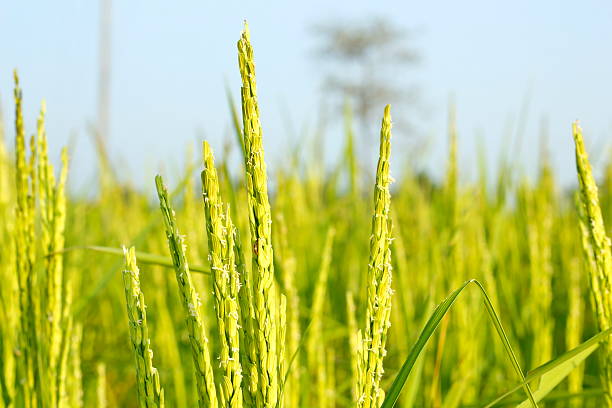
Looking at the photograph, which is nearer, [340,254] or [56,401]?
[56,401]

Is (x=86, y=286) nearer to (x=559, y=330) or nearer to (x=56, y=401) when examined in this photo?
(x=559, y=330)

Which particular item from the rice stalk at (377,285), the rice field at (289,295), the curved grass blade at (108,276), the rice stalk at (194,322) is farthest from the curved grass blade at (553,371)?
the curved grass blade at (108,276)

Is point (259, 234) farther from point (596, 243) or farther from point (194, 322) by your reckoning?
point (596, 243)

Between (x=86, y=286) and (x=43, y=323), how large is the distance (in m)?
1.57

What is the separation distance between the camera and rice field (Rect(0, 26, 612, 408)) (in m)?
0.43

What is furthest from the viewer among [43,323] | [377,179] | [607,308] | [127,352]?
[127,352]

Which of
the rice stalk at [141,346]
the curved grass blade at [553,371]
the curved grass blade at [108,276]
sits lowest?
the curved grass blade at [553,371]

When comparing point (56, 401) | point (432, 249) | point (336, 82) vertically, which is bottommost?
point (56, 401)

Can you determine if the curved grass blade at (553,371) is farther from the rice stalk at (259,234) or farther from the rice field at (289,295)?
the rice stalk at (259,234)

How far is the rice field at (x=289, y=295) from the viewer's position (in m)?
0.43

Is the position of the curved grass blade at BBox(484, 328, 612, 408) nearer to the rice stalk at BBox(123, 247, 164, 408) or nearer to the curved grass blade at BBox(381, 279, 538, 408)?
the curved grass blade at BBox(381, 279, 538, 408)

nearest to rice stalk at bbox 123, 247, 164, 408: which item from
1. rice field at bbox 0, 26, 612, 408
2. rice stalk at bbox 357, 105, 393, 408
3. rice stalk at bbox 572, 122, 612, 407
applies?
rice field at bbox 0, 26, 612, 408

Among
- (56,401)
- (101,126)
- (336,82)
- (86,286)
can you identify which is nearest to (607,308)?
(56,401)

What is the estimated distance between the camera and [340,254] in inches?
86.8
